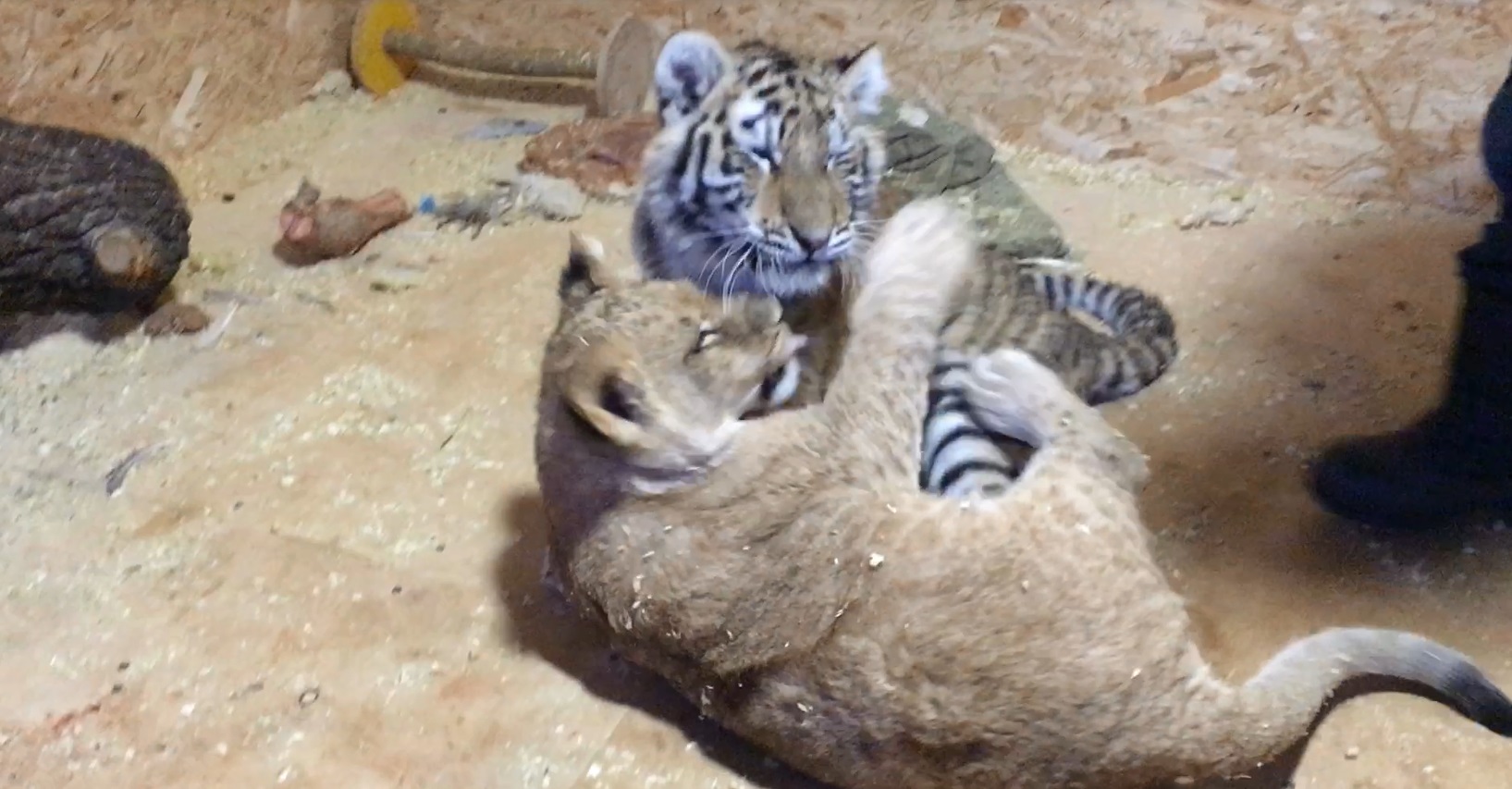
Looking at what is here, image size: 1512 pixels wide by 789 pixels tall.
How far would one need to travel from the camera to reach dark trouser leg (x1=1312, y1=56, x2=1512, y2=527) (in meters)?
2.78

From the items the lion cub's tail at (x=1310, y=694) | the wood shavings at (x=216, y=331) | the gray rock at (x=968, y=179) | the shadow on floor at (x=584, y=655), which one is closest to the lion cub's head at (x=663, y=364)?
the shadow on floor at (x=584, y=655)

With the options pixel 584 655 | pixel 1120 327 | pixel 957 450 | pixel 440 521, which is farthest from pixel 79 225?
pixel 1120 327

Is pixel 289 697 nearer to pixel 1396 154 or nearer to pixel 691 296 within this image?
pixel 691 296

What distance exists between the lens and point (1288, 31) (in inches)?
173

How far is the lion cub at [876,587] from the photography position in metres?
2.00

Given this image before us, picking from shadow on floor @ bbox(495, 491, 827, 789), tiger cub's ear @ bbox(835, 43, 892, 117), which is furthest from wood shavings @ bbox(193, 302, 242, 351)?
tiger cub's ear @ bbox(835, 43, 892, 117)

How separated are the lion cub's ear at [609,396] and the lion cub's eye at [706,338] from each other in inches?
7.3

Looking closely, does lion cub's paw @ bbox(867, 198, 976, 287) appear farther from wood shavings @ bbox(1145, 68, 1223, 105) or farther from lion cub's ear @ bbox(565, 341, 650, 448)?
wood shavings @ bbox(1145, 68, 1223, 105)

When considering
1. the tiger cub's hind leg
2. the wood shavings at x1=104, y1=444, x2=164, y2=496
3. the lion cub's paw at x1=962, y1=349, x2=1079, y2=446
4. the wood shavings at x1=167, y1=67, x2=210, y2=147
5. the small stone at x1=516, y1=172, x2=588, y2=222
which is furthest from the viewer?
the wood shavings at x1=167, y1=67, x2=210, y2=147

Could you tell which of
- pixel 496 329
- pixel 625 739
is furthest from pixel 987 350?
pixel 496 329

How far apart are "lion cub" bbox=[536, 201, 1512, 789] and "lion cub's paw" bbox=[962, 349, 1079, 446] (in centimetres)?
4

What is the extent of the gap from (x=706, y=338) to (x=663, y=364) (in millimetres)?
121

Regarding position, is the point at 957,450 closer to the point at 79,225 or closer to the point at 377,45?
the point at 79,225

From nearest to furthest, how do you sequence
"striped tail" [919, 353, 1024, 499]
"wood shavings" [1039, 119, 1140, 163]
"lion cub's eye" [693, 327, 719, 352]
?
1. "lion cub's eye" [693, 327, 719, 352]
2. "striped tail" [919, 353, 1024, 499]
3. "wood shavings" [1039, 119, 1140, 163]
